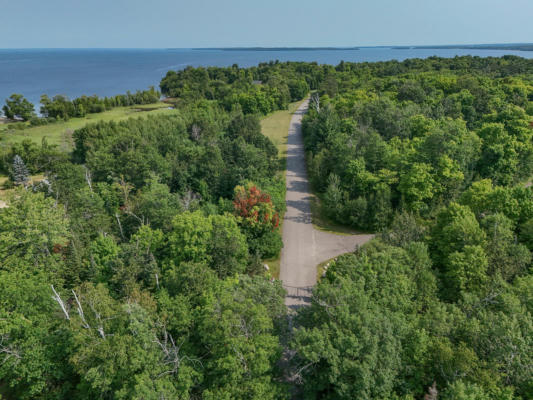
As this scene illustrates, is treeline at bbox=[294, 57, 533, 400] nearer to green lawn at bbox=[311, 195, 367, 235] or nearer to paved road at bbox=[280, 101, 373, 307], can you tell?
green lawn at bbox=[311, 195, 367, 235]

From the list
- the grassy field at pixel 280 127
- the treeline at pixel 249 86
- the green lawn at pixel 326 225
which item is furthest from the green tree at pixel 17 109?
the green lawn at pixel 326 225

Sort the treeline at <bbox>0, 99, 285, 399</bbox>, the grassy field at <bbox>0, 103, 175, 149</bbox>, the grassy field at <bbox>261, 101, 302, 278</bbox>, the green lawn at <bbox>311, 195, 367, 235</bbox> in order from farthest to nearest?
the grassy field at <bbox>261, 101, 302, 278</bbox> < the grassy field at <bbox>0, 103, 175, 149</bbox> < the green lawn at <bbox>311, 195, 367, 235</bbox> < the treeline at <bbox>0, 99, 285, 399</bbox>

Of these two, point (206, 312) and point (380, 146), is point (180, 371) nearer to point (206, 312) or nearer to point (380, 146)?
point (206, 312)

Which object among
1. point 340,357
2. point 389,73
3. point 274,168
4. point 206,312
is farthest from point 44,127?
point 389,73

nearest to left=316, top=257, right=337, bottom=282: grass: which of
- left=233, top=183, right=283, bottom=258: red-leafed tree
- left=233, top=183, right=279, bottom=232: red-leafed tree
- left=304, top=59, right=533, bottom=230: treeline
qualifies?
left=233, top=183, right=283, bottom=258: red-leafed tree

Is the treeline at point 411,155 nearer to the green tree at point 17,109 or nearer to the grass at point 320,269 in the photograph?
the grass at point 320,269
